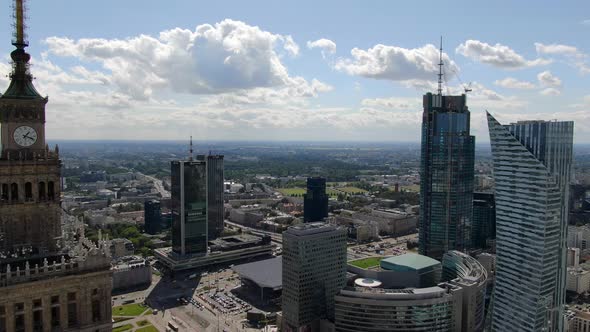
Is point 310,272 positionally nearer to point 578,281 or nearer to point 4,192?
point 4,192

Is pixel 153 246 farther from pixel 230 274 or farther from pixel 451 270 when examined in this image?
pixel 451 270

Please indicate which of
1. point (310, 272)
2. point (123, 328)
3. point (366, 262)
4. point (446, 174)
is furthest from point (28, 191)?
point (366, 262)

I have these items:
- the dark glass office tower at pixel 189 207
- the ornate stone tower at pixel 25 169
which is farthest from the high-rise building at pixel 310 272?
the ornate stone tower at pixel 25 169

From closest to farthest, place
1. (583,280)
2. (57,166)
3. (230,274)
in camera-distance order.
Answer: (57,166) < (583,280) < (230,274)

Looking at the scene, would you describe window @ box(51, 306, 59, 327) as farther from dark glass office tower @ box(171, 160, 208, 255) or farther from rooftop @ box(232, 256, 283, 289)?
dark glass office tower @ box(171, 160, 208, 255)

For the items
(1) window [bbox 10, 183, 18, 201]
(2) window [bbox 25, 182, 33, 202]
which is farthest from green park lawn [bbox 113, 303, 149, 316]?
(1) window [bbox 10, 183, 18, 201]

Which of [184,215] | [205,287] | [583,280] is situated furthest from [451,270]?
[184,215]
